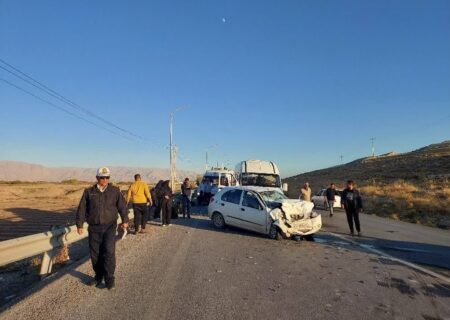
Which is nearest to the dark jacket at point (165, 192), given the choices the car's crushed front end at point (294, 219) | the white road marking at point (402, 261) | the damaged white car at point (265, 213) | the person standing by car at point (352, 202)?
the damaged white car at point (265, 213)

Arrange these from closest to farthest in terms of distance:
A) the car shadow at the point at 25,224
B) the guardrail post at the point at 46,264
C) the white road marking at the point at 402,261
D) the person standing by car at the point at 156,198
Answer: the guardrail post at the point at 46,264 → the white road marking at the point at 402,261 → the person standing by car at the point at 156,198 → the car shadow at the point at 25,224

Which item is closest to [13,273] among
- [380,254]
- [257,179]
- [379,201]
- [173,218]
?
[380,254]

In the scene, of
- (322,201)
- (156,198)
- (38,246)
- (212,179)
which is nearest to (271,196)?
(156,198)

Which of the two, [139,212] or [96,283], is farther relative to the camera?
[139,212]

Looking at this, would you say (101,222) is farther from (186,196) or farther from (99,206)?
(186,196)

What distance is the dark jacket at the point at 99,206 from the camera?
7094 mm

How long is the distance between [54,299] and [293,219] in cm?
808

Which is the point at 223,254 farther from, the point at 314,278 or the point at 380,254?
the point at 380,254

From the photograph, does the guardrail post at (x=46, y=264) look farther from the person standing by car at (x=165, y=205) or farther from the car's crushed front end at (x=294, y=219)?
the person standing by car at (x=165, y=205)

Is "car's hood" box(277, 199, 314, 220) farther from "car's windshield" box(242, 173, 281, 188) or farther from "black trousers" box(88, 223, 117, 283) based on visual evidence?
"car's windshield" box(242, 173, 281, 188)

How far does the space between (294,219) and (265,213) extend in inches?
34.0

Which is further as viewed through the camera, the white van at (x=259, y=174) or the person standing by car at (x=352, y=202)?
the white van at (x=259, y=174)

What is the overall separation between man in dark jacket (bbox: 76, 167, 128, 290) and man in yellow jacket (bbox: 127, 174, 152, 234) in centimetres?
659

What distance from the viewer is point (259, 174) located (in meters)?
24.4
